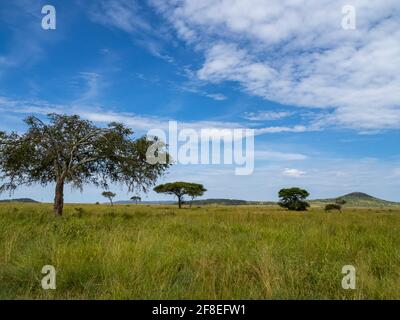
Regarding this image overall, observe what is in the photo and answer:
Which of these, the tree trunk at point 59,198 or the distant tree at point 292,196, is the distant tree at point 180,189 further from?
the tree trunk at point 59,198

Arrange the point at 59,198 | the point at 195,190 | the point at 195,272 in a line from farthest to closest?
the point at 195,190, the point at 59,198, the point at 195,272

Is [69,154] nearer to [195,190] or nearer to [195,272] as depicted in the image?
[195,272]

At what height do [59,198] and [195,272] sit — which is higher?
[59,198]

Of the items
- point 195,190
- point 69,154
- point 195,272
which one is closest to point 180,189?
point 195,190

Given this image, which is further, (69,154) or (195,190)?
(195,190)

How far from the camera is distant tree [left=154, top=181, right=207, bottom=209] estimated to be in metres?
82.5

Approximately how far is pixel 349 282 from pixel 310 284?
529 millimetres

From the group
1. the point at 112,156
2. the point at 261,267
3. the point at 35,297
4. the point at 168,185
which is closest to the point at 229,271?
the point at 261,267

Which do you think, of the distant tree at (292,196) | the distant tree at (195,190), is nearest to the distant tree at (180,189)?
the distant tree at (195,190)

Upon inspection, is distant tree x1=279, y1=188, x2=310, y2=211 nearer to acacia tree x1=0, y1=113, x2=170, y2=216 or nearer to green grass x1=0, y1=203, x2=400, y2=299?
acacia tree x1=0, y1=113, x2=170, y2=216

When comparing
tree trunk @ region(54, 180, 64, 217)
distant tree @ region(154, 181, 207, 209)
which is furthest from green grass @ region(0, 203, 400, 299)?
distant tree @ region(154, 181, 207, 209)

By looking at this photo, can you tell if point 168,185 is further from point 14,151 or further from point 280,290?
point 280,290

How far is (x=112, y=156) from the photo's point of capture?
74.3ft

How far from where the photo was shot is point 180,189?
8325 centimetres
